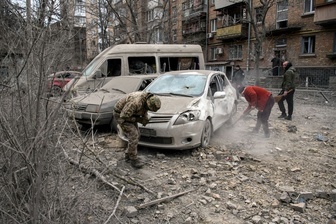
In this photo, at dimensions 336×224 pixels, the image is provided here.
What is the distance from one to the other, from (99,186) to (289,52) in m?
22.6

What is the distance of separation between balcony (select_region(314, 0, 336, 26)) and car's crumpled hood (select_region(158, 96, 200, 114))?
1684 cm

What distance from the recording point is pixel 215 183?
4148 millimetres

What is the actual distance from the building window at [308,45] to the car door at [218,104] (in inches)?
693

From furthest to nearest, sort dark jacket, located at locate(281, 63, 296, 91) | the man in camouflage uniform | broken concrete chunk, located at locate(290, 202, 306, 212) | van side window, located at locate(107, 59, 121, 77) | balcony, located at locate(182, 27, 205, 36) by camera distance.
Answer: balcony, located at locate(182, 27, 205, 36) → van side window, located at locate(107, 59, 121, 77) → dark jacket, located at locate(281, 63, 296, 91) → the man in camouflage uniform → broken concrete chunk, located at locate(290, 202, 306, 212)

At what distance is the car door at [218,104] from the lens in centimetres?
607

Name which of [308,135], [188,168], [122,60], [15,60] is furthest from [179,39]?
[15,60]

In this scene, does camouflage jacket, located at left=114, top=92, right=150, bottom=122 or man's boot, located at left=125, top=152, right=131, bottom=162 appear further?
man's boot, located at left=125, top=152, right=131, bottom=162

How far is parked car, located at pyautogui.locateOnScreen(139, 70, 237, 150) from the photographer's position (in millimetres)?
5055

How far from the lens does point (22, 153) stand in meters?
1.91

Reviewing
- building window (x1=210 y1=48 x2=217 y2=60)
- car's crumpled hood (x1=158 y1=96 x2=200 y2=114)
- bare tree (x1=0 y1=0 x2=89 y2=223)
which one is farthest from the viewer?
building window (x1=210 y1=48 x2=217 y2=60)

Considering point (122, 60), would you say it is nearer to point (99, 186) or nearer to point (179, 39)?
point (99, 186)

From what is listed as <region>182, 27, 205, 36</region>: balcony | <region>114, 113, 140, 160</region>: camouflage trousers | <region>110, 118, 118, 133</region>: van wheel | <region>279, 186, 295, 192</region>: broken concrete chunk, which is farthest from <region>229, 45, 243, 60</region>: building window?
<region>279, 186, 295, 192</region>: broken concrete chunk

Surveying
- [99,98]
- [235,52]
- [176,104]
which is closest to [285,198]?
[176,104]

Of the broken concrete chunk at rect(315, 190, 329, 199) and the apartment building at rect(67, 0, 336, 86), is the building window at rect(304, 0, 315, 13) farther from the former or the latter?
the broken concrete chunk at rect(315, 190, 329, 199)
